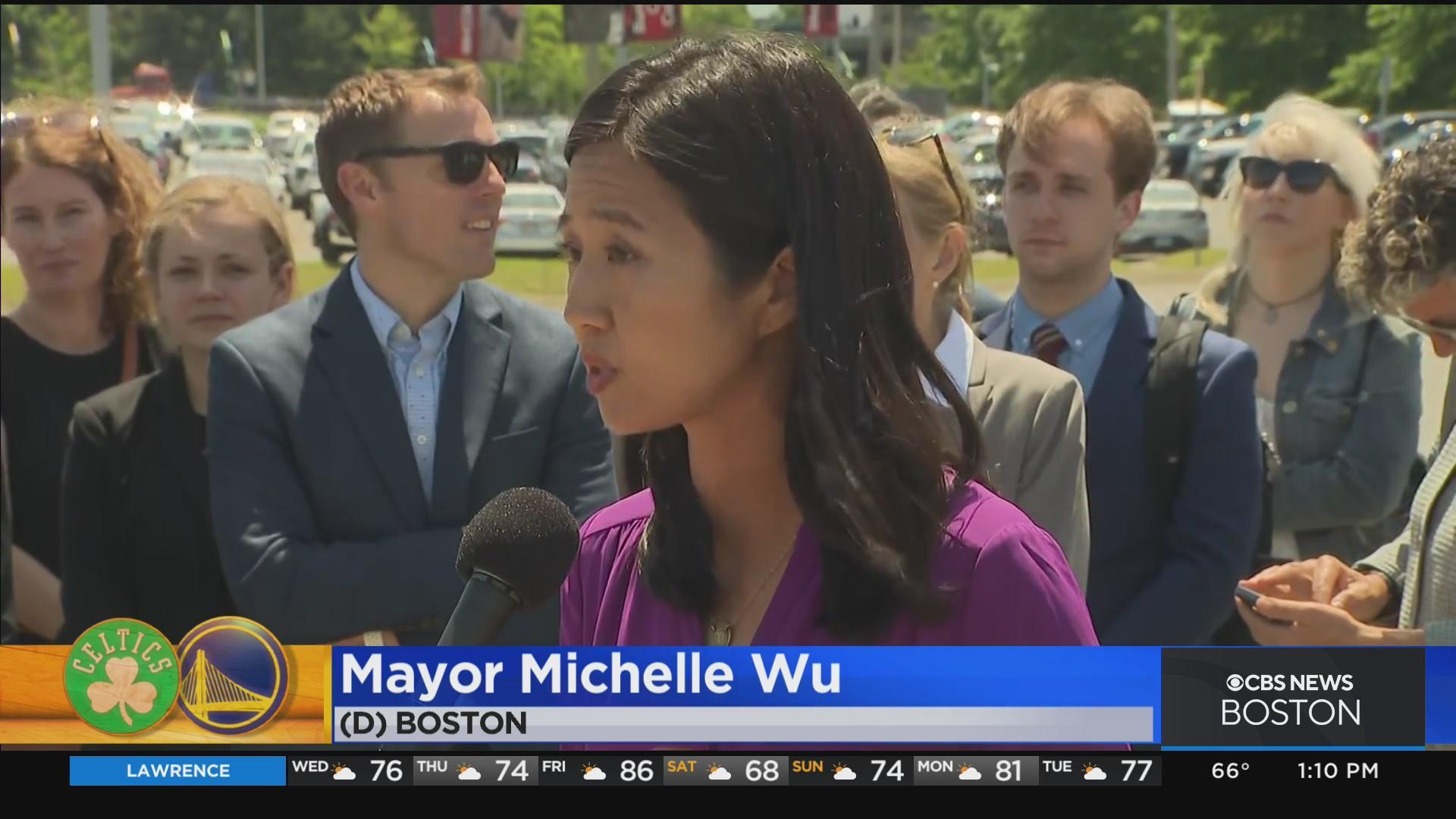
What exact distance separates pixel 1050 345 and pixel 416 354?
125 centimetres

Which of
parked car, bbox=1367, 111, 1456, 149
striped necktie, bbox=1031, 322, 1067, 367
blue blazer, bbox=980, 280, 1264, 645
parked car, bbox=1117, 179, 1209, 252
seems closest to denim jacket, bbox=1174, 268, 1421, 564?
blue blazer, bbox=980, 280, 1264, 645

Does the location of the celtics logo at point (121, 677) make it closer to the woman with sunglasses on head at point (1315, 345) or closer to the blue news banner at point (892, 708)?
the blue news banner at point (892, 708)

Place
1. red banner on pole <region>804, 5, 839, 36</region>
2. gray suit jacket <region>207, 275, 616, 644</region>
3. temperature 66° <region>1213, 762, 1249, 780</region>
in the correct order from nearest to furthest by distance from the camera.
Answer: temperature 66° <region>1213, 762, 1249, 780</region>, gray suit jacket <region>207, 275, 616, 644</region>, red banner on pole <region>804, 5, 839, 36</region>

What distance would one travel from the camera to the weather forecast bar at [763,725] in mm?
2055

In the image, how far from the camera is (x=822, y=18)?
4191cm

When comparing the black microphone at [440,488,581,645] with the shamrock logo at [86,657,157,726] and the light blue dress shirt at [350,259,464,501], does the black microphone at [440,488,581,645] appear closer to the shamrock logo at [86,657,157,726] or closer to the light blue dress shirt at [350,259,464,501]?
the shamrock logo at [86,657,157,726]

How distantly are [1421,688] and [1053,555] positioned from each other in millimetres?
854

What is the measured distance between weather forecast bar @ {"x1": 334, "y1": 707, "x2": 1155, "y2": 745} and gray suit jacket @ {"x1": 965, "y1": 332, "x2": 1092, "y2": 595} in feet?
2.26

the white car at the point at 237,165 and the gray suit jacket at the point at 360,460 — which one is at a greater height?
the gray suit jacket at the point at 360,460

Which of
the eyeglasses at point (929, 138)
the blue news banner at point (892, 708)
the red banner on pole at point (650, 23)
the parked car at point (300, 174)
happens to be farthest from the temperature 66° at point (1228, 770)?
the red banner on pole at point (650, 23)

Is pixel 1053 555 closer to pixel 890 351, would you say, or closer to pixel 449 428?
pixel 890 351

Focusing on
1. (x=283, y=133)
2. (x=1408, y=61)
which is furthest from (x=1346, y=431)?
(x=283, y=133)

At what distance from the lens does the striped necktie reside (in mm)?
A: 3424

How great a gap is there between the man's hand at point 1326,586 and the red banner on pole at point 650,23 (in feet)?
97.1
